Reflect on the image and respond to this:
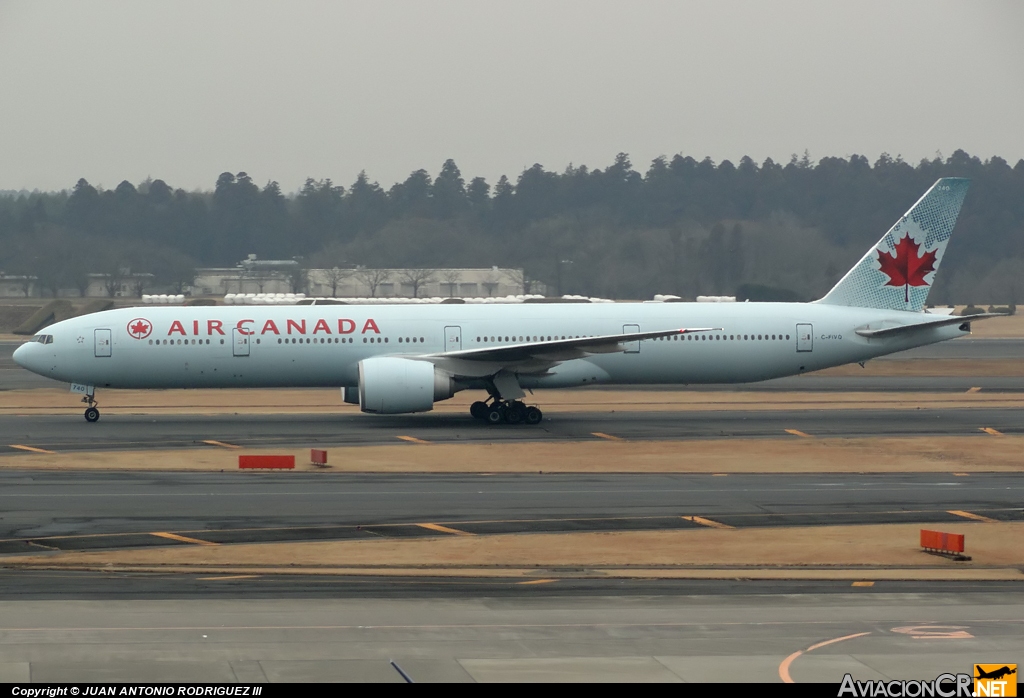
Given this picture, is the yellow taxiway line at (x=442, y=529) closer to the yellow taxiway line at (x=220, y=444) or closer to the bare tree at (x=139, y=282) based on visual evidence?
the yellow taxiway line at (x=220, y=444)

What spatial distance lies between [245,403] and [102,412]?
5.48 meters

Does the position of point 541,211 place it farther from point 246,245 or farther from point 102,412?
point 102,412

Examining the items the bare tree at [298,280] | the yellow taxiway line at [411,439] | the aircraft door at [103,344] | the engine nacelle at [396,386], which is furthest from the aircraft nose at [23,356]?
the bare tree at [298,280]

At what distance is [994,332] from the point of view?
8938cm

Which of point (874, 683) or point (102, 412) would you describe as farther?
point (102, 412)

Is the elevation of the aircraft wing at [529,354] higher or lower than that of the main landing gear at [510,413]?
higher

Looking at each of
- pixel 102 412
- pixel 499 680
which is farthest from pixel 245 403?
pixel 499 680

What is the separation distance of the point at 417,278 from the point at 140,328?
66.3 meters

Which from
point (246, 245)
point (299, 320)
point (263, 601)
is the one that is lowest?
point (263, 601)

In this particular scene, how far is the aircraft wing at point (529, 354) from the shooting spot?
36781mm

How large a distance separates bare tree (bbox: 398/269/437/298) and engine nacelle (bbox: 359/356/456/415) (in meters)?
67.9

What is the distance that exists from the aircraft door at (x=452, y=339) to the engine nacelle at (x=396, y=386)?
236 centimetres

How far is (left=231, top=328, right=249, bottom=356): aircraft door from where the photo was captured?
38406 mm

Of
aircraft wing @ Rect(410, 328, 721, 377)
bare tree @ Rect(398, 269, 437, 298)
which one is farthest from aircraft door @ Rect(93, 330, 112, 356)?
bare tree @ Rect(398, 269, 437, 298)
